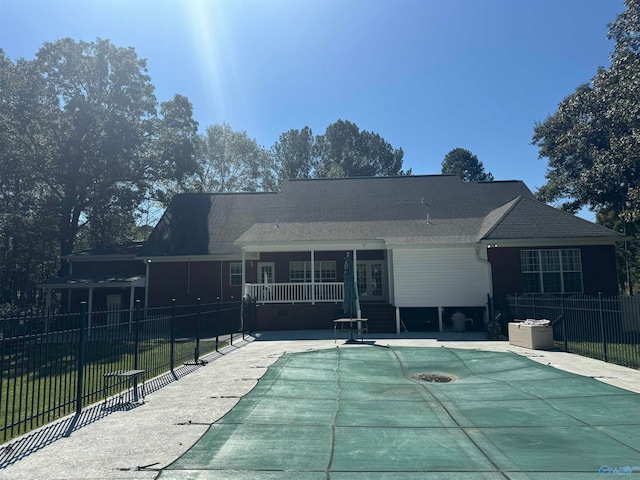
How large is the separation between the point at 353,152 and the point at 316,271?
3909cm

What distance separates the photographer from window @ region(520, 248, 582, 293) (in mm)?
17391

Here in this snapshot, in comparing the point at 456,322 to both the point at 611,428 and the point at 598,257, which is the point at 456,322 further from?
the point at 611,428

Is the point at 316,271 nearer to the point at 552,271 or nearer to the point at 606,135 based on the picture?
the point at 552,271

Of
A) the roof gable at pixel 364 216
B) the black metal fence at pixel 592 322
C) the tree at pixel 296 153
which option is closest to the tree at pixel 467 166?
the tree at pixel 296 153

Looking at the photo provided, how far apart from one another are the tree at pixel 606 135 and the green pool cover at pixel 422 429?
43.8 feet

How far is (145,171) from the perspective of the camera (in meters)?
32.3

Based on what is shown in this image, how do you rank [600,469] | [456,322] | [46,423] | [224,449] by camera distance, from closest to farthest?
[600,469], [224,449], [46,423], [456,322]

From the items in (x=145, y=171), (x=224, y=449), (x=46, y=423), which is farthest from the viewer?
(x=145, y=171)

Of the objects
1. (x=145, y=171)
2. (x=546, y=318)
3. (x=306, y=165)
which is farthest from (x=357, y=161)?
(x=546, y=318)

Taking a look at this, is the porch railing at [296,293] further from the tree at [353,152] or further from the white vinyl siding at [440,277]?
the tree at [353,152]

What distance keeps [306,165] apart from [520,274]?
1655 inches

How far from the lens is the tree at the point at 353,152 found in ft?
188

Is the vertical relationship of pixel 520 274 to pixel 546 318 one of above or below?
above

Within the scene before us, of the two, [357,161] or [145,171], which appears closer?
[145,171]
